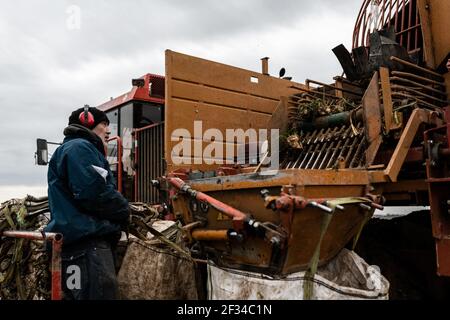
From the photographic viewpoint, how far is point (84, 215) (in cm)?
268

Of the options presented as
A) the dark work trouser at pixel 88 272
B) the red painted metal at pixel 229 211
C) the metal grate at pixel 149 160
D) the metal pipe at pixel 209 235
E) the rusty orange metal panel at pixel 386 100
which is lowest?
the dark work trouser at pixel 88 272

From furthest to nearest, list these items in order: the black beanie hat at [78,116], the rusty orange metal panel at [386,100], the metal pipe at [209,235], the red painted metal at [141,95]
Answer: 1. the red painted metal at [141,95]
2. the rusty orange metal panel at [386,100]
3. the black beanie hat at [78,116]
4. the metal pipe at [209,235]

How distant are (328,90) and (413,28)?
1.06 metres

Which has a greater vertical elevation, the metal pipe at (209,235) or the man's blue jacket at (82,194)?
the man's blue jacket at (82,194)

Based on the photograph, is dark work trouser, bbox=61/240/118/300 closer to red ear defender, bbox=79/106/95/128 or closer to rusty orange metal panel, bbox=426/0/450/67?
red ear defender, bbox=79/106/95/128

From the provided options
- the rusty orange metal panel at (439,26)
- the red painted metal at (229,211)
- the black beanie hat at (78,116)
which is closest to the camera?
the red painted metal at (229,211)

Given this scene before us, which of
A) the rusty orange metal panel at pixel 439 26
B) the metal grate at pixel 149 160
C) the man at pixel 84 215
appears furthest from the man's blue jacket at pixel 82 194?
the rusty orange metal panel at pixel 439 26

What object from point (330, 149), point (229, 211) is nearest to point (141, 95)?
point (330, 149)

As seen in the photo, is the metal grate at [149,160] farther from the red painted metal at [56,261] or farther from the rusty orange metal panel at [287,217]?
the red painted metal at [56,261]

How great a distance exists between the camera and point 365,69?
441 centimetres

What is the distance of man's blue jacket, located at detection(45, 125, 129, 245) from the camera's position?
2629mm

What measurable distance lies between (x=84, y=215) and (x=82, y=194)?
0.50 ft

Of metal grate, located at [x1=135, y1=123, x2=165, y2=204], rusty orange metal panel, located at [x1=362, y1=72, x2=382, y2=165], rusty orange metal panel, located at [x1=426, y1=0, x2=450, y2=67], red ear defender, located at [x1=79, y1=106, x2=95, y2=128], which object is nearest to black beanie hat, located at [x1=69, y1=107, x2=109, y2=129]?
red ear defender, located at [x1=79, y1=106, x2=95, y2=128]

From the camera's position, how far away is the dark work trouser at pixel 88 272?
2.63m
